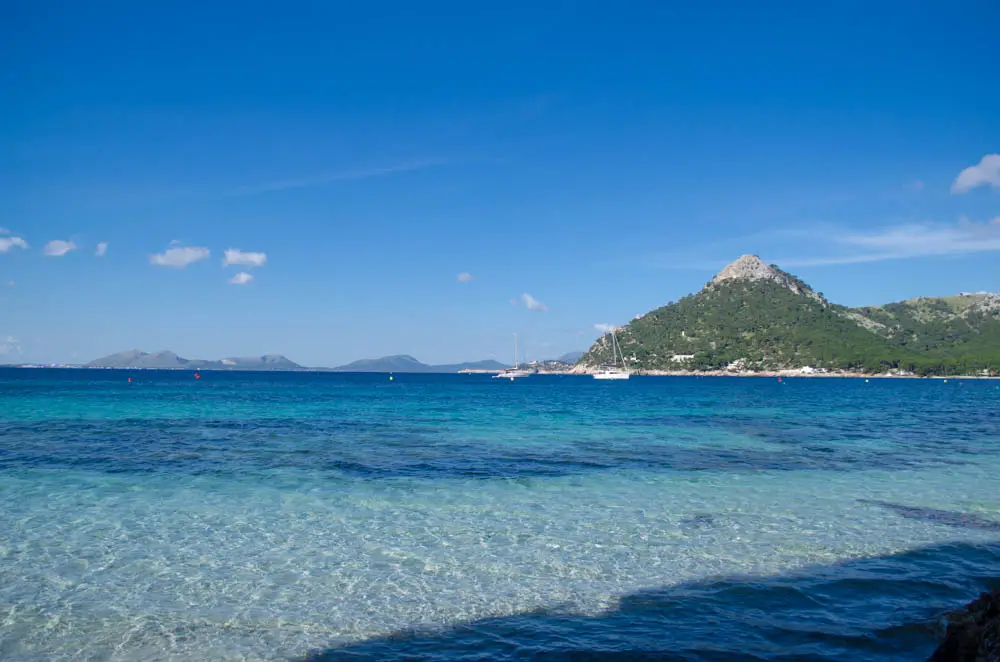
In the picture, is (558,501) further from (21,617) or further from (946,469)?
(946,469)

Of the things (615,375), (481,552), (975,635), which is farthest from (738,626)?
(615,375)

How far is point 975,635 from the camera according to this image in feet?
22.9

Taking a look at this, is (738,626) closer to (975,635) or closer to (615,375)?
(975,635)

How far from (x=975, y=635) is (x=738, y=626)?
9.18ft

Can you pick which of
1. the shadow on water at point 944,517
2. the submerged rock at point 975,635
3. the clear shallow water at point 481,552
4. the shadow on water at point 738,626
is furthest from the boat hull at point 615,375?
the submerged rock at point 975,635

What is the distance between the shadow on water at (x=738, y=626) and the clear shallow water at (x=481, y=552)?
0.05m

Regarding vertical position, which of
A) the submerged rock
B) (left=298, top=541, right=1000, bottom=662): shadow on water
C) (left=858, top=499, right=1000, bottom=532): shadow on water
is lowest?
(left=858, top=499, right=1000, bottom=532): shadow on water

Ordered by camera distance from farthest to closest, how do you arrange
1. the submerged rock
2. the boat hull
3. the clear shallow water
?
1. the boat hull
2. the clear shallow water
3. the submerged rock

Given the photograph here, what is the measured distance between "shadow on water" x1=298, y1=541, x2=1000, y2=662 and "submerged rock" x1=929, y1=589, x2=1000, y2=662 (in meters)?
0.66

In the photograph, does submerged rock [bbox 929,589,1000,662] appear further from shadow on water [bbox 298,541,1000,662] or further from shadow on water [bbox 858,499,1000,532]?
shadow on water [bbox 858,499,1000,532]

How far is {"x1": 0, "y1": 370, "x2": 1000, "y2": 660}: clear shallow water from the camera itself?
A: 863 cm

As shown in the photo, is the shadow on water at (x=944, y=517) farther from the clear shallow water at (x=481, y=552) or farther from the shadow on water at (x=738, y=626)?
the shadow on water at (x=738, y=626)

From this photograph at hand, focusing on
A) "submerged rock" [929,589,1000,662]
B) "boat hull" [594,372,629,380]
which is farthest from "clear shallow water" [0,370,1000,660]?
"boat hull" [594,372,629,380]

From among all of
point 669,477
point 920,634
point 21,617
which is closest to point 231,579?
point 21,617
